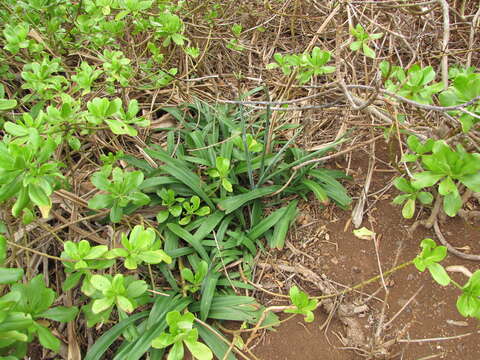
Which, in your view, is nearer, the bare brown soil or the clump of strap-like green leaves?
the bare brown soil

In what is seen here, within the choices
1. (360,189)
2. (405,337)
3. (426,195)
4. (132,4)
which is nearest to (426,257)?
(426,195)

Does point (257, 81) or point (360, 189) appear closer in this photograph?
point (360, 189)

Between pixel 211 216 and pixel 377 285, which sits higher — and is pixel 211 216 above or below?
above

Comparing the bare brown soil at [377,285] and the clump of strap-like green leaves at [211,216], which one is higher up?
the clump of strap-like green leaves at [211,216]

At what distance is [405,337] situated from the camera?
5.39 ft

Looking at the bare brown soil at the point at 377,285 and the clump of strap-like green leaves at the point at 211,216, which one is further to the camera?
the clump of strap-like green leaves at the point at 211,216

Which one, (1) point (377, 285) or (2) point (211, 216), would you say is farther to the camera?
(2) point (211, 216)

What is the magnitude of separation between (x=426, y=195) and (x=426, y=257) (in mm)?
370

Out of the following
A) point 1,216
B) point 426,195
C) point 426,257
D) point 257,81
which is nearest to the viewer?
point 426,257

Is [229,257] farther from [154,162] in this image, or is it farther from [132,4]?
[132,4]

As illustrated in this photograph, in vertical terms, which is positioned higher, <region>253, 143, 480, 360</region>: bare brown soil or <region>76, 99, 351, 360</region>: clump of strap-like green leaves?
<region>76, 99, 351, 360</region>: clump of strap-like green leaves

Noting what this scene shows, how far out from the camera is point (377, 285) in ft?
5.96

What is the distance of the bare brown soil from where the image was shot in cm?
162

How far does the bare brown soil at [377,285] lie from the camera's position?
5.32 ft
